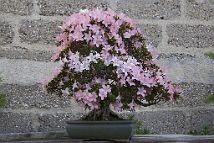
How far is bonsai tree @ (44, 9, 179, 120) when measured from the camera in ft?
5.45

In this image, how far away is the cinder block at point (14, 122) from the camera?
8.20ft

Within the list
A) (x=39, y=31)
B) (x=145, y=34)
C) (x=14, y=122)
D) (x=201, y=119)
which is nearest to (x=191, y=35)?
(x=145, y=34)

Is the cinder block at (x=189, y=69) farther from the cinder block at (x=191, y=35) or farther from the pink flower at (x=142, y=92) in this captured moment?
the pink flower at (x=142, y=92)

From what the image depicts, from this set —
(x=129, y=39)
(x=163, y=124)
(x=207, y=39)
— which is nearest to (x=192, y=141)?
(x=129, y=39)

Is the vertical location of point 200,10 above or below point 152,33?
above

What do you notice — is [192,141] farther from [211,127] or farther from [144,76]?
[211,127]

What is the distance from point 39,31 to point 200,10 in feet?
2.84

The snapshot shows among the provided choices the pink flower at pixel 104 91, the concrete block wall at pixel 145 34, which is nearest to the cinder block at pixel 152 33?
the concrete block wall at pixel 145 34

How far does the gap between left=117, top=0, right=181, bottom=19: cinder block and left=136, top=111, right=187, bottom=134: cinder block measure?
0.51 metres

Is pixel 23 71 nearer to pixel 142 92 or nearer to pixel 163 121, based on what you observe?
pixel 163 121

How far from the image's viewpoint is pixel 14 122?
8.21 feet

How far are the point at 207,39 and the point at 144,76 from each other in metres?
1.11

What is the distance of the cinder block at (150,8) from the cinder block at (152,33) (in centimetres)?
5

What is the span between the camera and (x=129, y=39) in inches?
68.9
